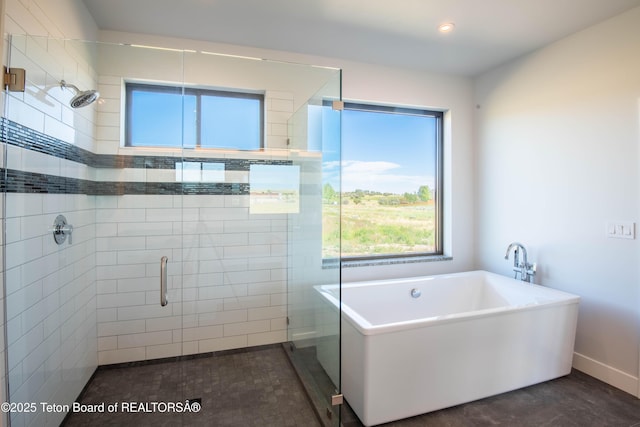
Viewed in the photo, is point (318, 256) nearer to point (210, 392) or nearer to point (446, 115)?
point (210, 392)

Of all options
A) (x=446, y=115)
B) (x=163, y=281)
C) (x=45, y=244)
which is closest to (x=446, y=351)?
(x=163, y=281)

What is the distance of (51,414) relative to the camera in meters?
1.86

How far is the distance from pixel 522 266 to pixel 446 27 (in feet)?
7.12

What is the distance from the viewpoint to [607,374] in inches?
97.3

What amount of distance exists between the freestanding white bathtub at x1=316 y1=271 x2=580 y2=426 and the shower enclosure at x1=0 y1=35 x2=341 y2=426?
0.23 meters

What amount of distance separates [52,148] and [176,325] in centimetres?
155

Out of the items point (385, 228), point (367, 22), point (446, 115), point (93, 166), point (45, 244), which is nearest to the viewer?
point (45, 244)

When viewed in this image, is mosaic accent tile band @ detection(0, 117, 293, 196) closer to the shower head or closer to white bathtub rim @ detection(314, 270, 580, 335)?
the shower head

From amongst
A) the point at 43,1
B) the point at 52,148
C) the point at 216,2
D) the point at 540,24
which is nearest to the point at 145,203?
the point at 52,148

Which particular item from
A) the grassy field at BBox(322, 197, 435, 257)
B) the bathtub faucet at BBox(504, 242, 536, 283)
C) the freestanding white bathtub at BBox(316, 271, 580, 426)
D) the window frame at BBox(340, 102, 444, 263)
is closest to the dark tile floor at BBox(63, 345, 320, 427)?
the freestanding white bathtub at BBox(316, 271, 580, 426)

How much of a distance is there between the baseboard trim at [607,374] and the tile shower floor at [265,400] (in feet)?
0.17

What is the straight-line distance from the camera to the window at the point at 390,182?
3.36 metres

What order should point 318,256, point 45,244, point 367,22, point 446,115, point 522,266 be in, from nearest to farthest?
1. point 45,244
2. point 367,22
3. point 318,256
4. point 522,266
5. point 446,115

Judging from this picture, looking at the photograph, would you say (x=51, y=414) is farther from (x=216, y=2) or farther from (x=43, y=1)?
(x=216, y=2)
